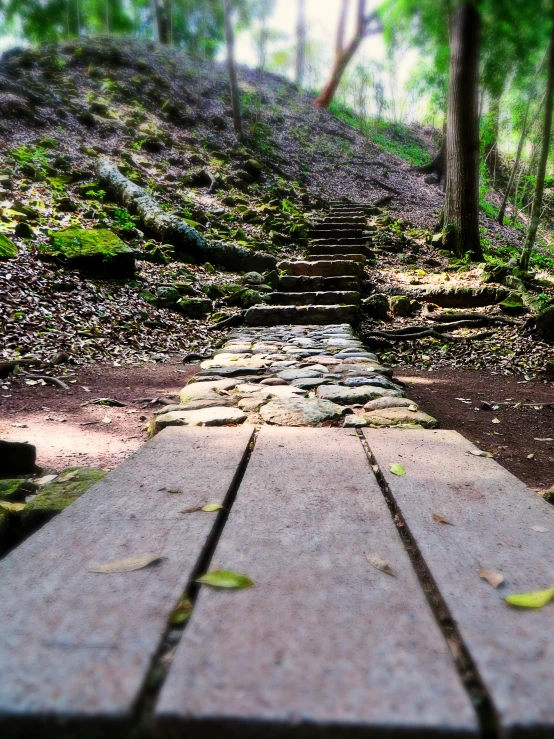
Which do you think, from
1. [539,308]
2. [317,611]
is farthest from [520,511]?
[539,308]

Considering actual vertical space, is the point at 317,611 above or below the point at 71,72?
below

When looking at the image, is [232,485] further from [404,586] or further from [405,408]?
[405,408]

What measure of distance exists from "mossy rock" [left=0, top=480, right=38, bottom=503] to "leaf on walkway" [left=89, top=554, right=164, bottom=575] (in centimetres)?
85

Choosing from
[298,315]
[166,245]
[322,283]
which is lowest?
[298,315]

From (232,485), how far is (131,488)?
292 millimetres

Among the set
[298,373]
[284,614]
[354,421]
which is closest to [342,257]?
[298,373]

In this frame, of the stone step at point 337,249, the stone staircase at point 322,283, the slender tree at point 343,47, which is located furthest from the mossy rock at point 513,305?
the slender tree at point 343,47

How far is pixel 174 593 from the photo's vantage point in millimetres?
816

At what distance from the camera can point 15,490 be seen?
5.23 feet

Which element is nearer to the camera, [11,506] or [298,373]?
[11,506]

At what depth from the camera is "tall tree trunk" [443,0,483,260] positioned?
25.8 feet

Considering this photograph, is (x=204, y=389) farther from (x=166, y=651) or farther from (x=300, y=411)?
(x=166, y=651)

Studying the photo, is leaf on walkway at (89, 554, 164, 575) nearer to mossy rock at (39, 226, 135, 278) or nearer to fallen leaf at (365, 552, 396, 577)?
fallen leaf at (365, 552, 396, 577)

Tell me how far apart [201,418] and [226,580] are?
132 centimetres
